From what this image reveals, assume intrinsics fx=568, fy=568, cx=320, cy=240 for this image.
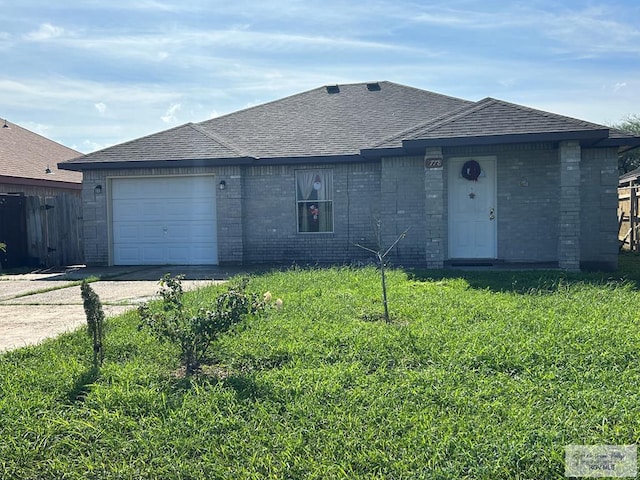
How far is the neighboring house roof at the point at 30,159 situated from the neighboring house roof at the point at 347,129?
3.64 meters

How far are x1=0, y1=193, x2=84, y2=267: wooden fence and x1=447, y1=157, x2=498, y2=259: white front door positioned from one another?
10678 mm

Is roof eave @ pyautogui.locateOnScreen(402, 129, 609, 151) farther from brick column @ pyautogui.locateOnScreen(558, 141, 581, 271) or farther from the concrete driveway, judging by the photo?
the concrete driveway

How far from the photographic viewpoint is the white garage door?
14.5m

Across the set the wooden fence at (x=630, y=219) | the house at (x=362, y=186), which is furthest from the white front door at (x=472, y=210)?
the wooden fence at (x=630, y=219)

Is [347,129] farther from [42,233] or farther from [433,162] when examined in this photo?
[42,233]

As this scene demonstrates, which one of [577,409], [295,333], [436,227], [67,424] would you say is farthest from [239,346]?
[436,227]

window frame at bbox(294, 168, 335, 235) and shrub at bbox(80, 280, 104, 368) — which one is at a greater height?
window frame at bbox(294, 168, 335, 235)

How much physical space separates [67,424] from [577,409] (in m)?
3.57

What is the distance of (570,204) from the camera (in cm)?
1095

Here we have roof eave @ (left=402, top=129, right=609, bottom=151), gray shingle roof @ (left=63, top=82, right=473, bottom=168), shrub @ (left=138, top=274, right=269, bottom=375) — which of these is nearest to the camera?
shrub @ (left=138, top=274, right=269, bottom=375)

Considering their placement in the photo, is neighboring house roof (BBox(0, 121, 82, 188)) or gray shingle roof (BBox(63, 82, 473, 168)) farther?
neighboring house roof (BBox(0, 121, 82, 188))

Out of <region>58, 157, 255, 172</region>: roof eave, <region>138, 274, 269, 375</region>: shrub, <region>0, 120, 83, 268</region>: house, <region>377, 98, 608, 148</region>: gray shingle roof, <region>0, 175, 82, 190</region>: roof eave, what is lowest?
<region>138, 274, 269, 375</region>: shrub

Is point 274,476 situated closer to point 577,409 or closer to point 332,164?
point 577,409

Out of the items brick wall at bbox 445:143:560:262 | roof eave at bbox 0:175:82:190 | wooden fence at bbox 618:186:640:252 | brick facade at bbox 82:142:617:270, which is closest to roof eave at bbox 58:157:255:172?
brick facade at bbox 82:142:617:270
